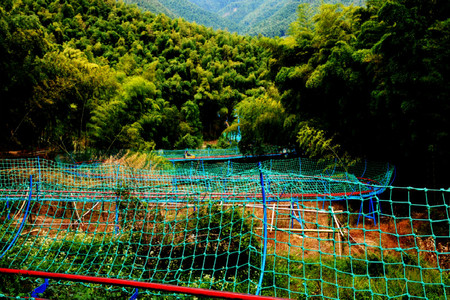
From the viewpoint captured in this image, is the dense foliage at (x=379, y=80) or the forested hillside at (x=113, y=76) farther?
the forested hillside at (x=113, y=76)

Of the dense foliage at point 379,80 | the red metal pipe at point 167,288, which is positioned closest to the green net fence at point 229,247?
the red metal pipe at point 167,288

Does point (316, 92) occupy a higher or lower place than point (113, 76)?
lower

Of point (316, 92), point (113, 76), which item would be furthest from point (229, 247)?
point (113, 76)

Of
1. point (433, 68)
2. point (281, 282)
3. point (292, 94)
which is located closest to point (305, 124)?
point (292, 94)

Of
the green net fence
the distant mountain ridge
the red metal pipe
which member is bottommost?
the green net fence

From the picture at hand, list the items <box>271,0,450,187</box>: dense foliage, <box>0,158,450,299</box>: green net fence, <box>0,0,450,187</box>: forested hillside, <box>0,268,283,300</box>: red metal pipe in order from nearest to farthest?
1. <box>0,268,283,300</box>: red metal pipe
2. <box>0,158,450,299</box>: green net fence
3. <box>271,0,450,187</box>: dense foliage
4. <box>0,0,450,187</box>: forested hillside

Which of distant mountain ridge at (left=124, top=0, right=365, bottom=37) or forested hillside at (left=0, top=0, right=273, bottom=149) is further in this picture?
distant mountain ridge at (left=124, top=0, right=365, bottom=37)

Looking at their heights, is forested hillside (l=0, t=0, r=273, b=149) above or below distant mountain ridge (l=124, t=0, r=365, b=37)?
below

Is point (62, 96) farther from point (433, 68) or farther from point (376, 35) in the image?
point (433, 68)

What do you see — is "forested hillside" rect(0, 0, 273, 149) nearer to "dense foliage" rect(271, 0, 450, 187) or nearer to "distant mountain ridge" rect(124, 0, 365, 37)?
"dense foliage" rect(271, 0, 450, 187)

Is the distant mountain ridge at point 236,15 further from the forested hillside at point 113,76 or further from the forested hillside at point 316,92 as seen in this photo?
the forested hillside at point 316,92

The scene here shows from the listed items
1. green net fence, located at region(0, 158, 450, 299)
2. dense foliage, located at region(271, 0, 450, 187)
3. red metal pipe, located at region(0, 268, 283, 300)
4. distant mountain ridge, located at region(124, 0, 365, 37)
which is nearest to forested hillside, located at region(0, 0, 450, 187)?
dense foliage, located at region(271, 0, 450, 187)

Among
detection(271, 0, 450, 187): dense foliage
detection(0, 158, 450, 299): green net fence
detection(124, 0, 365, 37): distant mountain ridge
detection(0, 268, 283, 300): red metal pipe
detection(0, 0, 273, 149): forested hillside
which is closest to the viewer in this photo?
detection(0, 268, 283, 300): red metal pipe

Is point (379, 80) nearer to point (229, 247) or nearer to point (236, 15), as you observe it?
point (229, 247)
